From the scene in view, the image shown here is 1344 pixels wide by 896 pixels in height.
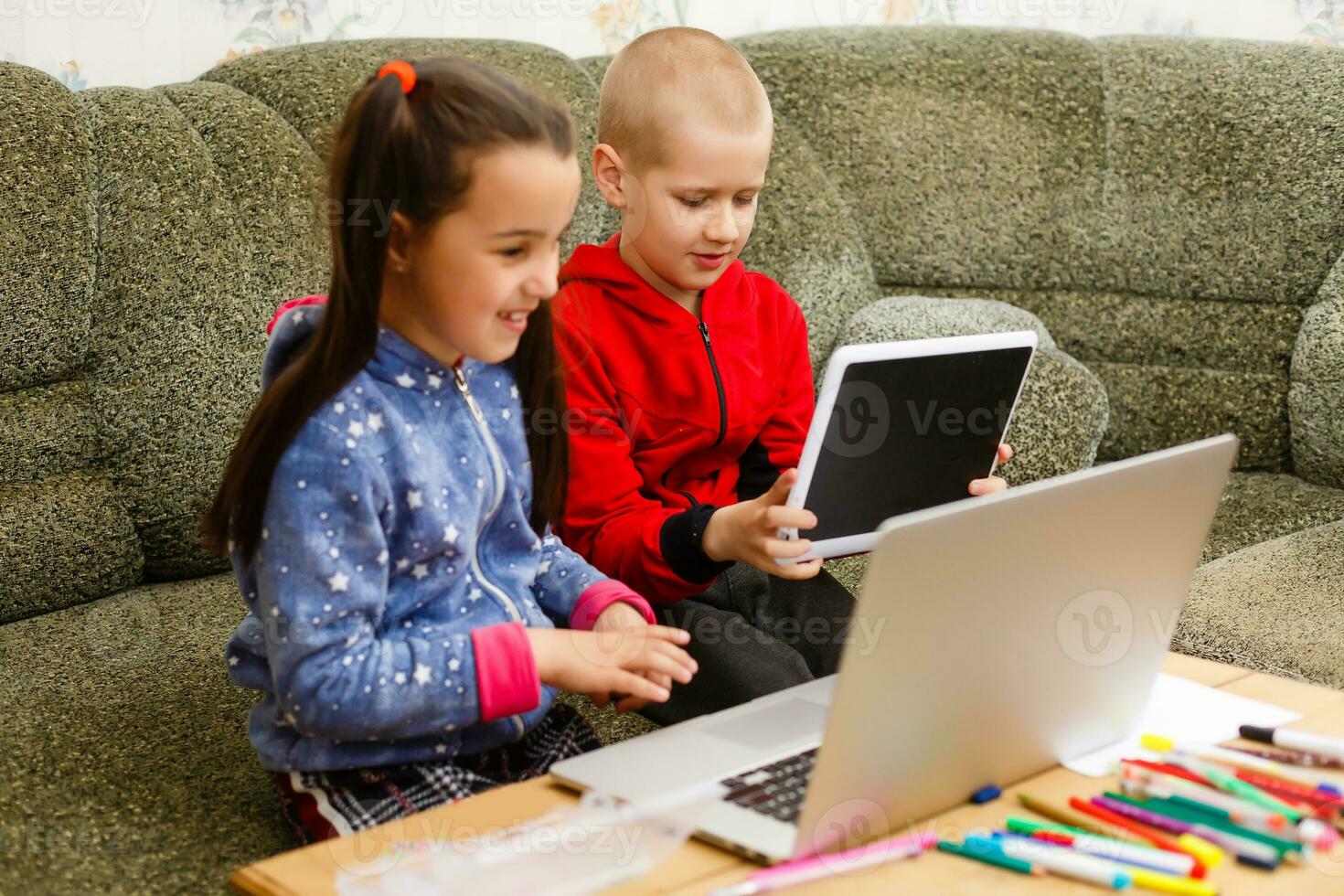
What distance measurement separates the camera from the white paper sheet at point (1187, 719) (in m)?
0.82

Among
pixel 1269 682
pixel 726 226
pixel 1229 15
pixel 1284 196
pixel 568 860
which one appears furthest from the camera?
pixel 1229 15

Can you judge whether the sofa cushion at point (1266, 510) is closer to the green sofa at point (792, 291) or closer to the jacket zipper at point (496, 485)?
the green sofa at point (792, 291)

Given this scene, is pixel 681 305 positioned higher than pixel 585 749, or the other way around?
pixel 681 305

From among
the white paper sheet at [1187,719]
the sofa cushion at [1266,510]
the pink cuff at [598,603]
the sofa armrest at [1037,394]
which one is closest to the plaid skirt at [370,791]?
the pink cuff at [598,603]

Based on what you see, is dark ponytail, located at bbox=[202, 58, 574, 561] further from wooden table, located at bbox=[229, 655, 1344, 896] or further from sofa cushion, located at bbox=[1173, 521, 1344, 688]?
sofa cushion, located at bbox=[1173, 521, 1344, 688]

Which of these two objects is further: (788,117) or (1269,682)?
(788,117)

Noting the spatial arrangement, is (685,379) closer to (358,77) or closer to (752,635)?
(752,635)

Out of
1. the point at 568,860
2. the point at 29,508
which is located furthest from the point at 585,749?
the point at 29,508

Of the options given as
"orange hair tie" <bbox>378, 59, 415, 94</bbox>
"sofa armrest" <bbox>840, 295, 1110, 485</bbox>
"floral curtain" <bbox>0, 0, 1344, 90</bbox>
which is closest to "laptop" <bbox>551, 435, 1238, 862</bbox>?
"orange hair tie" <bbox>378, 59, 415, 94</bbox>

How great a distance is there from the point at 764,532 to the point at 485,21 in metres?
1.07

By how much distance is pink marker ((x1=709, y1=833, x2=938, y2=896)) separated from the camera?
0.65 meters

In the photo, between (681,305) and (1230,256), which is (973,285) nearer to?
(1230,256)

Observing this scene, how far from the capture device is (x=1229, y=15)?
2.31m

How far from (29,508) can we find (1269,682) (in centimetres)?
107
